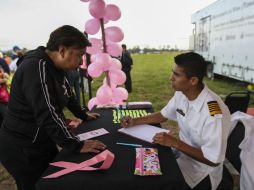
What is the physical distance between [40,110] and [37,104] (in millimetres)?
34

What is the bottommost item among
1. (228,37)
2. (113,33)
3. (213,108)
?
(213,108)

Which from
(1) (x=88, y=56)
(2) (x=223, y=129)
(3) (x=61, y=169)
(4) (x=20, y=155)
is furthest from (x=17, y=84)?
(1) (x=88, y=56)

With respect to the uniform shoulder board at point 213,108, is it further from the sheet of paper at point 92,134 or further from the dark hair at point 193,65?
the sheet of paper at point 92,134

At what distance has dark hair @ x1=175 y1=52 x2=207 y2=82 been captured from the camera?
1.60 metres

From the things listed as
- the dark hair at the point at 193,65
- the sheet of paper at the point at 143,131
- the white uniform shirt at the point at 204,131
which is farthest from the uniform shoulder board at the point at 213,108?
the sheet of paper at the point at 143,131

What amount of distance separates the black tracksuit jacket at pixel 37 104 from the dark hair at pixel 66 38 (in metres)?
0.11

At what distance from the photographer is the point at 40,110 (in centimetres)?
136

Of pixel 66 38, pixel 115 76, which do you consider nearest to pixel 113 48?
pixel 115 76

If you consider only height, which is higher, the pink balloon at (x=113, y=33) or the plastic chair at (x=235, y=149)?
the pink balloon at (x=113, y=33)

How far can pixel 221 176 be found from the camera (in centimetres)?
171

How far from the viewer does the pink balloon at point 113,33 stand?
371 cm

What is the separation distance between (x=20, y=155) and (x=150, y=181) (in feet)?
2.62

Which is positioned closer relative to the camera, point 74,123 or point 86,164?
point 86,164

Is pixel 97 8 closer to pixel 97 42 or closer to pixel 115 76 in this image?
pixel 97 42
